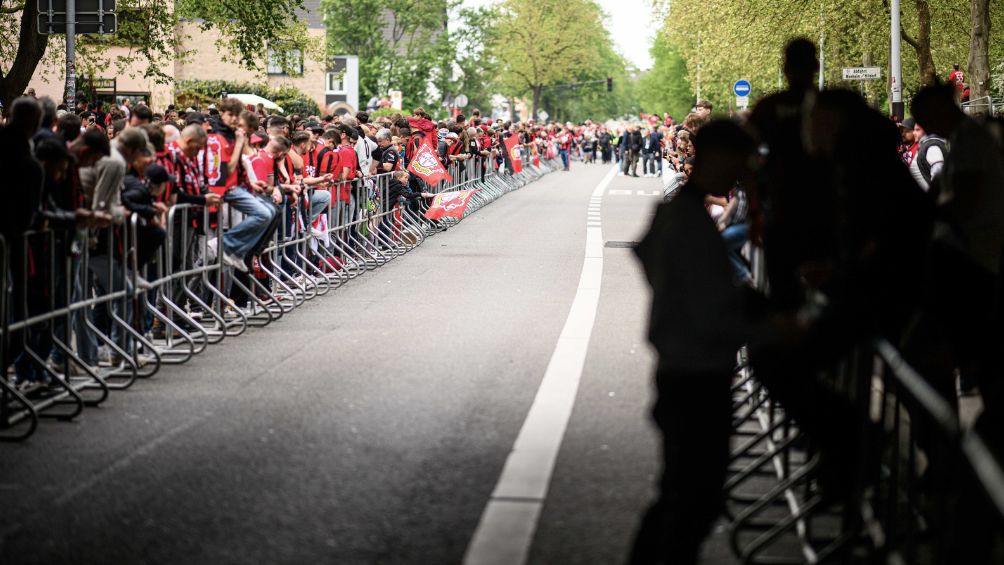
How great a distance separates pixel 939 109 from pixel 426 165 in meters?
15.9

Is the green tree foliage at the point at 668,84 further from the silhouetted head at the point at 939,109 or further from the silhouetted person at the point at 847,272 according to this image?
the silhouetted person at the point at 847,272

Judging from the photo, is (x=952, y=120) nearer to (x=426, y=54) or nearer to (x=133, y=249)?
(x=133, y=249)

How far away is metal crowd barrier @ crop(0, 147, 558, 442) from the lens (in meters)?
9.16

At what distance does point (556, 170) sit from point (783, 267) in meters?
53.8

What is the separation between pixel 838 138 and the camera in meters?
6.22

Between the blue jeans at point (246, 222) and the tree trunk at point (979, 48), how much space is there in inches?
965

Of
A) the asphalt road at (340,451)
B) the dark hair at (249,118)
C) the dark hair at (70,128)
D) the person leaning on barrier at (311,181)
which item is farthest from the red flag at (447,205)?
the dark hair at (70,128)

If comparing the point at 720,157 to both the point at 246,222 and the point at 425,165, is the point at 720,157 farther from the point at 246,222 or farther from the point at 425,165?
the point at 425,165

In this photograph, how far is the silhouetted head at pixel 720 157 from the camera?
502 centimetres

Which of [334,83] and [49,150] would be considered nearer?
[49,150]

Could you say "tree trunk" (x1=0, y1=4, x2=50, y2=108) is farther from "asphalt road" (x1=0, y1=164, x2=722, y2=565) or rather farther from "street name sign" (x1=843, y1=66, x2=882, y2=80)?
"asphalt road" (x1=0, y1=164, x2=722, y2=565)

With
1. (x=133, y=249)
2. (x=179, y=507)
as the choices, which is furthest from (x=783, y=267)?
(x=133, y=249)

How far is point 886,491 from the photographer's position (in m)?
5.49

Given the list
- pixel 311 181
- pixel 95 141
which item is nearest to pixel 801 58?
pixel 95 141
